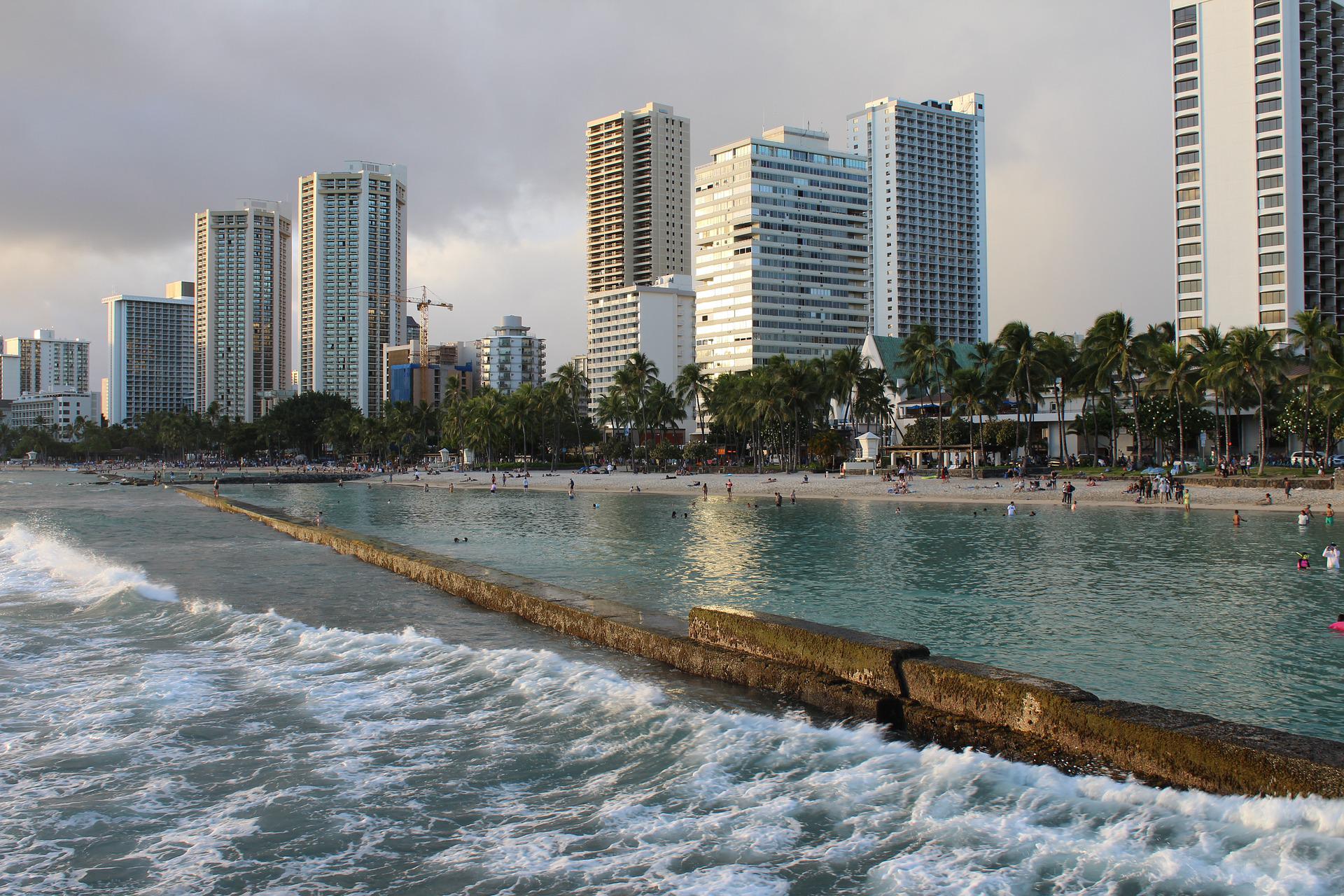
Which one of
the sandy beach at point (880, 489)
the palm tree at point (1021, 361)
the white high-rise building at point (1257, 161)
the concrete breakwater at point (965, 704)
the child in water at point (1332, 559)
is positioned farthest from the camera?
the white high-rise building at point (1257, 161)

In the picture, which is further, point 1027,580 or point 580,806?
point 1027,580

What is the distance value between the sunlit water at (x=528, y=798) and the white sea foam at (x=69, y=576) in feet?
22.4

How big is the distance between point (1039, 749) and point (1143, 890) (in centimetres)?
195

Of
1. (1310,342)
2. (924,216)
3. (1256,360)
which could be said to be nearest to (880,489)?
(1256,360)

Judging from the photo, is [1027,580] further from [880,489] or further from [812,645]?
[880,489]

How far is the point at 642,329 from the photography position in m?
173

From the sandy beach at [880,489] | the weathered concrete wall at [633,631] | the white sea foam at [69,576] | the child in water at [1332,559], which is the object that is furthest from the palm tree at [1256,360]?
the white sea foam at [69,576]

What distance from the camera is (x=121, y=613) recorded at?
1608 centimetres

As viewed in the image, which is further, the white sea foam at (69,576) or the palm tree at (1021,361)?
the palm tree at (1021,361)

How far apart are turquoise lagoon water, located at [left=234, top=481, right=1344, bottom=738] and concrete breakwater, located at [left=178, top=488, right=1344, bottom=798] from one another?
3.65 m

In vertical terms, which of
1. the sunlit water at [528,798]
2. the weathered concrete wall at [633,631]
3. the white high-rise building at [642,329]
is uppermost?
the white high-rise building at [642,329]

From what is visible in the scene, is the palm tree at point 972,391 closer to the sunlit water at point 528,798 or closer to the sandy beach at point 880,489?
the sandy beach at point 880,489

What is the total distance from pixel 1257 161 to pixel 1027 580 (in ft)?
334

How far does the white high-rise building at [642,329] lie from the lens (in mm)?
174125
